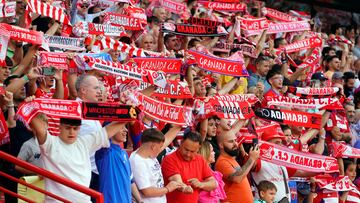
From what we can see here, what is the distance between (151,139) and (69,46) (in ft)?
8.07

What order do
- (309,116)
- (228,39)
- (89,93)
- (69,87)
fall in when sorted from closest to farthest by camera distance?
1. (89,93)
2. (69,87)
3. (309,116)
4. (228,39)

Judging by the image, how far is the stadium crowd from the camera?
946cm

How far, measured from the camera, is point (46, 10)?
12500 millimetres

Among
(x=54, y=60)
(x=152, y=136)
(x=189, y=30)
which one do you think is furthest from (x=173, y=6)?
(x=152, y=136)

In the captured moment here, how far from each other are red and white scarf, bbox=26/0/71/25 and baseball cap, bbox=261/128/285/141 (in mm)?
2711

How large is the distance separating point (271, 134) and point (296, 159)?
48 centimetres

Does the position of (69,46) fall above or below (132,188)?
above

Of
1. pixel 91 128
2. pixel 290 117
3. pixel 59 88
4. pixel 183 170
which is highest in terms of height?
pixel 59 88

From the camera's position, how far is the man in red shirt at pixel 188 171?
10.4 meters

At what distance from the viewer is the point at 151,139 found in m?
10.0

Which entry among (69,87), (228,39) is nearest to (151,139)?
(69,87)

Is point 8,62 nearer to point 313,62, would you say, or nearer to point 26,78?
point 26,78

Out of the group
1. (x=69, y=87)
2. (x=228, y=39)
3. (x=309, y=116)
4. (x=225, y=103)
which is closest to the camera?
(x=69, y=87)

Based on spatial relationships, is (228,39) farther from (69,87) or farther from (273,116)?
(69,87)
